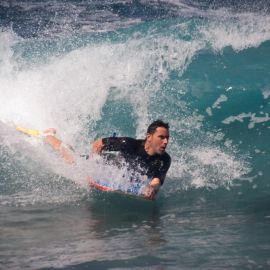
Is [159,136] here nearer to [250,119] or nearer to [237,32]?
[250,119]

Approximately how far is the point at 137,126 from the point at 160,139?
414 cm

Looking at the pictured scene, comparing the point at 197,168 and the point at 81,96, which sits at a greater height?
the point at 81,96

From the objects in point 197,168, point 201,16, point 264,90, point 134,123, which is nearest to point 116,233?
point 197,168

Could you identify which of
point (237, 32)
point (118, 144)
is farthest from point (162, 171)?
point (237, 32)

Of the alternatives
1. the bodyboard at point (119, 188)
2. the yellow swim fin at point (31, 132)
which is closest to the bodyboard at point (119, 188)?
the bodyboard at point (119, 188)

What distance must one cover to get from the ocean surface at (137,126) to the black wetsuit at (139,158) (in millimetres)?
200

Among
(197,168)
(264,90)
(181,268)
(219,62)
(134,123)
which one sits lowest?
(181,268)

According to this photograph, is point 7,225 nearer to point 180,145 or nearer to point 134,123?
point 180,145

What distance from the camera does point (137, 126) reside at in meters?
9.95

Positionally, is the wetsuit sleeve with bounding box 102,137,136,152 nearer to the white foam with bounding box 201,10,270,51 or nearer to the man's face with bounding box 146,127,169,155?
the man's face with bounding box 146,127,169,155

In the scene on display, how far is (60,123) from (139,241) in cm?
611

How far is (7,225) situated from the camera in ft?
15.8

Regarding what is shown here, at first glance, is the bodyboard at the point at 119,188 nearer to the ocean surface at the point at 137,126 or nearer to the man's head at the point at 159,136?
the ocean surface at the point at 137,126

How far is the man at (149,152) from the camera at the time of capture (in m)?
5.80
